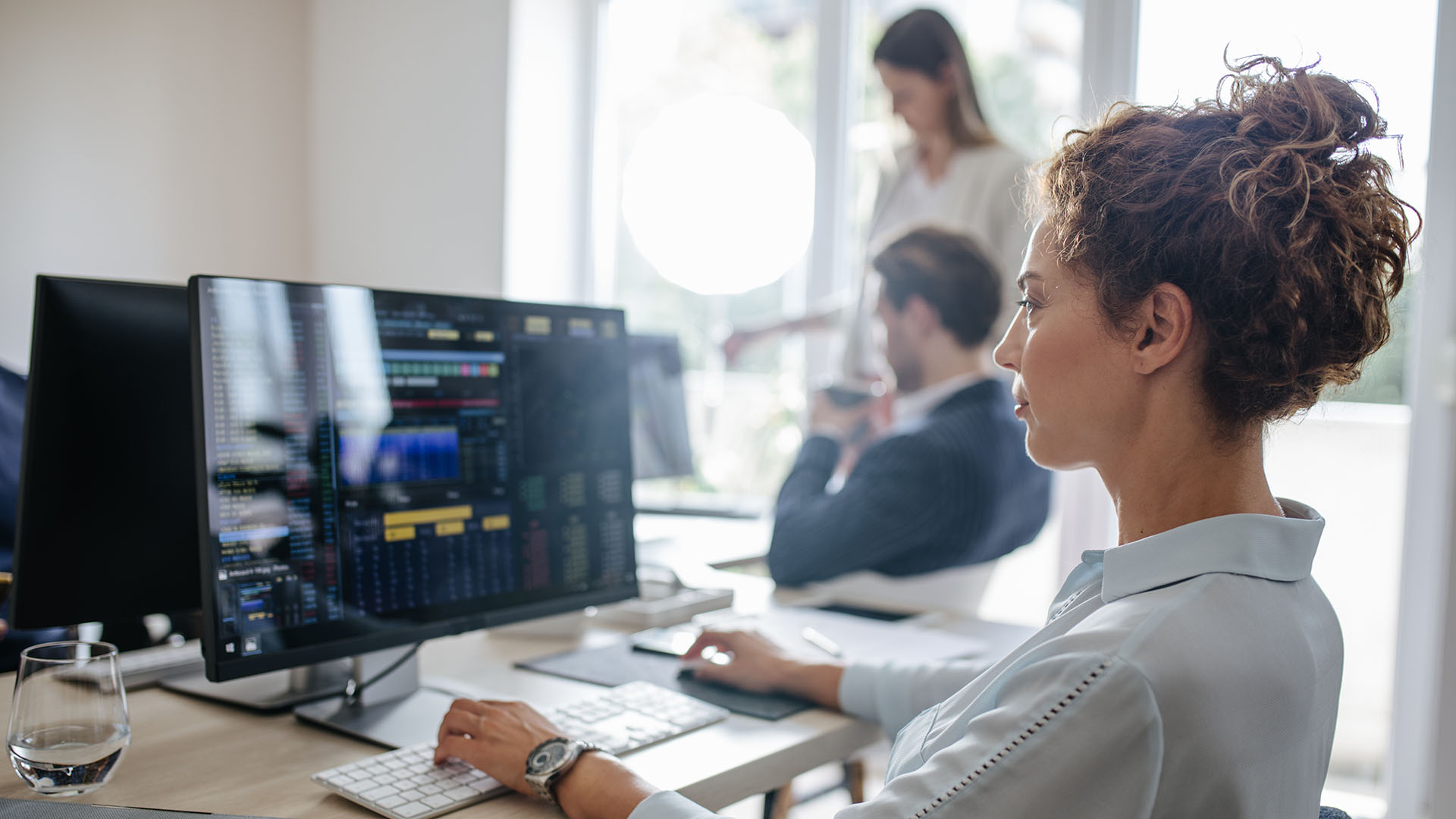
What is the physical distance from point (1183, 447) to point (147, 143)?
11.5 ft

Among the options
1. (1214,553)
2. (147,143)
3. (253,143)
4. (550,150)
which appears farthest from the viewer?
(253,143)

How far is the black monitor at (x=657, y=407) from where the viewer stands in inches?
84.5

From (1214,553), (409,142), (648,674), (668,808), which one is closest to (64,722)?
(668,808)

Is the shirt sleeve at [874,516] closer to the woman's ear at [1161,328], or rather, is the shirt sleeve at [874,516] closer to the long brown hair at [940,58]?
the long brown hair at [940,58]

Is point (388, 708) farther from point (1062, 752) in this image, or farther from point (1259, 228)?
point (1259, 228)

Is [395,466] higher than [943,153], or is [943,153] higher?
[943,153]

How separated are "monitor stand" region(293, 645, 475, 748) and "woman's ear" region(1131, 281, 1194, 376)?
758 mm

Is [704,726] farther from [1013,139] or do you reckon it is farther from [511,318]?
[1013,139]

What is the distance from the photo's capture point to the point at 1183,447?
80 centimetres

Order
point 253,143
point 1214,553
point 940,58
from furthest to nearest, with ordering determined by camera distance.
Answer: point 253,143 < point 940,58 < point 1214,553

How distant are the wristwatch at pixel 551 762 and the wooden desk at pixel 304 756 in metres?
0.02

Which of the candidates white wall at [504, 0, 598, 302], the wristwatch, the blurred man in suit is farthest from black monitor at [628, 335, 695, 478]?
white wall at [504, 0, 598, 302]

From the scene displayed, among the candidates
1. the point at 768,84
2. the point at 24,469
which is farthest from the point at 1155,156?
the point at 768,84

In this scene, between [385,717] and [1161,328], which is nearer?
[1161,328]
